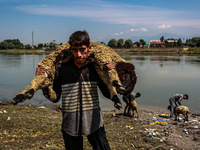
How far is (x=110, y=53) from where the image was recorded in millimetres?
2693

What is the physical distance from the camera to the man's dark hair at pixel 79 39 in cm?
242

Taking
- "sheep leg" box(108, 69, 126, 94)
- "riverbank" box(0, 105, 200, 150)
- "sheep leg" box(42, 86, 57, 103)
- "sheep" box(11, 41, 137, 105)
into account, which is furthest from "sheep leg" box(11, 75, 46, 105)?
"riverbank" box(0, 105, 200, 150)

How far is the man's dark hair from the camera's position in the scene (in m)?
2.42

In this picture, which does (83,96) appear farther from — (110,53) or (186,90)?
(186,90)

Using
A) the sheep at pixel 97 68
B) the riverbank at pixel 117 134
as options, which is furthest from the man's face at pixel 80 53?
the riverbank at pixel 117 134

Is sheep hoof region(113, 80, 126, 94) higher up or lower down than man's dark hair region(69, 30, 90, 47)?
lower down

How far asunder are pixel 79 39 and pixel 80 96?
0.70 metres

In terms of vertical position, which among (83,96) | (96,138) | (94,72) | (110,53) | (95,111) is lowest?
(96,138)

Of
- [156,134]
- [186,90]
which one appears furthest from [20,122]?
[186,90]

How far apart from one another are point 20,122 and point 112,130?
3.26 metres

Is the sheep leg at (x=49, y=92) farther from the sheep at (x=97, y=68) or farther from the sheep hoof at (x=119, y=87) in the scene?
the sheep hoof at (x=119, y=87)

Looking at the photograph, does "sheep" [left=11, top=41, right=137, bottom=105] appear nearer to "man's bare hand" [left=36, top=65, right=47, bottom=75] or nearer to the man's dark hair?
"man's bare hand" [left=36, top=65, right=47, bottom=75]

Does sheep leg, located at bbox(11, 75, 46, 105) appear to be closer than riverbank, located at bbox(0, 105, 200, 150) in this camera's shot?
Yes

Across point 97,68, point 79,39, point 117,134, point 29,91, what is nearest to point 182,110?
point 117,134
